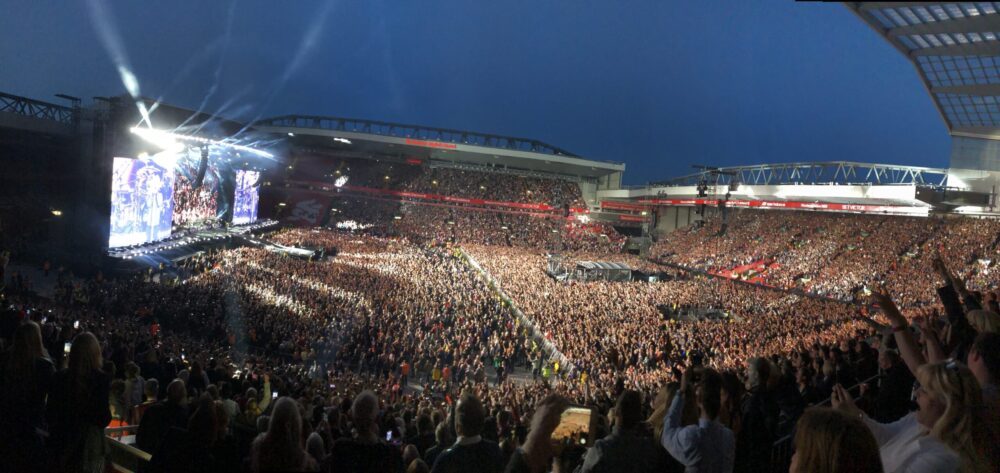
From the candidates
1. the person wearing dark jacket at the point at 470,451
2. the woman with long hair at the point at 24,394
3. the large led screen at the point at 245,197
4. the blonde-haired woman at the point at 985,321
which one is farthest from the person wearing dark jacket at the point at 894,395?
the large led screen at the point at 245,197

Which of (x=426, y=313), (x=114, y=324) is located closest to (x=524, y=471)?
(x=114, y=324)

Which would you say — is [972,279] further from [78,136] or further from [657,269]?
[78,136]

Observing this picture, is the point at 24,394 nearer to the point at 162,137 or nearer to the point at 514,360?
the point at 514,360

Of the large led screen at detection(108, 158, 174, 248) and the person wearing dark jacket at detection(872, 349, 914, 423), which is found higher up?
the large led screen at detection(108, 158, 174, 248)

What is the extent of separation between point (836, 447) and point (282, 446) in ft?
6.02

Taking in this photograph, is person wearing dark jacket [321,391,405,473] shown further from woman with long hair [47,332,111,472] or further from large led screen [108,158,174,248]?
large led screen [108,158,174,248]

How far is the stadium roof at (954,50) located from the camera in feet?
42.0

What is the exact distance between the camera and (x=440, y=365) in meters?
14.0

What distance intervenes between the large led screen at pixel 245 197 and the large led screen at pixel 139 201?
458 inches

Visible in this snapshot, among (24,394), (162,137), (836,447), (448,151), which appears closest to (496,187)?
(448,151)

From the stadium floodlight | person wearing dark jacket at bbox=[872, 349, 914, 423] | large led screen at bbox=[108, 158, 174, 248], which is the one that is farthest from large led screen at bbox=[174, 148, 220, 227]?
person wearing dark jacket at bbox=[872, 349, 914, 423]

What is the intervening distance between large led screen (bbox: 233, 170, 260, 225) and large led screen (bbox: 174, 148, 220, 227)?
1.83m

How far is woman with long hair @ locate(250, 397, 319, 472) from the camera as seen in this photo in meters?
2.29

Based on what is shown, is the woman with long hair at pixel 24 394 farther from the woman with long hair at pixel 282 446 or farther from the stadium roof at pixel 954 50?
the stadium roof at pixel 954 50
